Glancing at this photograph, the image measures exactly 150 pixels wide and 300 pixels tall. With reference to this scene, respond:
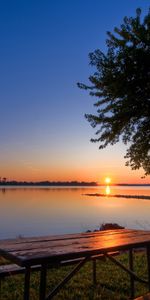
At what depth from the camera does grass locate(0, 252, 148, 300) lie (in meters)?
6.18

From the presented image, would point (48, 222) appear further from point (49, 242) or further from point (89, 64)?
point (49, 242)

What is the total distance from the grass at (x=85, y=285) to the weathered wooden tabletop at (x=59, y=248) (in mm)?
1621

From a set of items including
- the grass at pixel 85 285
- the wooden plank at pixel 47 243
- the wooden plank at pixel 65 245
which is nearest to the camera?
the wooden plank at pixel 65 245

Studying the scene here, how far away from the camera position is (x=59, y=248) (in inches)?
166

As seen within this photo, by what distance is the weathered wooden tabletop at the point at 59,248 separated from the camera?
363 cm

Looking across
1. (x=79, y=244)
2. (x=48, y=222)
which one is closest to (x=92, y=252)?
(x=79, y=244)

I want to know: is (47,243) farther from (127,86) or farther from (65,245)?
(127,86)

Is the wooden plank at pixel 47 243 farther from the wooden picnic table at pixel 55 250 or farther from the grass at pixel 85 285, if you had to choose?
the grass at pixel 85 285

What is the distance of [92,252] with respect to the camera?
4.15 meters

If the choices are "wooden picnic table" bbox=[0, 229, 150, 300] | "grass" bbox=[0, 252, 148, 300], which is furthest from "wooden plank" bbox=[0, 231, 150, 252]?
"grass" bbox=[0, 252, 148, 300]

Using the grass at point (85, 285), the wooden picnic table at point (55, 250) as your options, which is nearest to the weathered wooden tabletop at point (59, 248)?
the wooden picnic table at point (55, 250)

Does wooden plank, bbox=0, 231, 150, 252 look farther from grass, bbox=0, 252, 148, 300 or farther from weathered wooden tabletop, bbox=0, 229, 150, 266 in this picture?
grass, bbox=0, 252, 148, 300

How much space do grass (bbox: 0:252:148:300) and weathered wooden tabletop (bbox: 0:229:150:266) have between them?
162 cm

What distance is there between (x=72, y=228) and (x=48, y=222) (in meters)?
6.18
